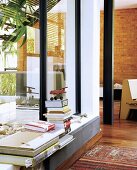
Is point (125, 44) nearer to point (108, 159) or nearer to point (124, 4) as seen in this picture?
point (124, 4)

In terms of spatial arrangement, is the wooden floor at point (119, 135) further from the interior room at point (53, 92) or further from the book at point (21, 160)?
the book at point (21, 160)

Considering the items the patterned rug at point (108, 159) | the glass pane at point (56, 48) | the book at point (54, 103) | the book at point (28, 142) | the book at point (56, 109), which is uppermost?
the glass pane at point (56, 48)

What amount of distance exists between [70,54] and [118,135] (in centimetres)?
152

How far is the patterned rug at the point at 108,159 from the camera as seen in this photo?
344 centimetres

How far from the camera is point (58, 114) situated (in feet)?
10.7

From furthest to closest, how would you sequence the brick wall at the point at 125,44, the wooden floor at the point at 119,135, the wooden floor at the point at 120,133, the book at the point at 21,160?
1. the brick wall at the point at 125,44
2. the wooden floor at the point at 120,133
3. the wooden floor at the point at 119,135
4. the book at the point at 21,160

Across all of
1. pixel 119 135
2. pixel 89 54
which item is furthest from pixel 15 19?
pixel 119 135

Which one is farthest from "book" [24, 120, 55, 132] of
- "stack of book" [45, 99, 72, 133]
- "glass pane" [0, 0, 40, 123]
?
"glass pane" [0, 0, 40, 123]

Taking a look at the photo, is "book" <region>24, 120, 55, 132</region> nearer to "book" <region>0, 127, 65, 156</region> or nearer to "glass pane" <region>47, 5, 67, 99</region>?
"book" <region>0, 127, 65, 156</region>

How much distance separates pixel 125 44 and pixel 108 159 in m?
6.84

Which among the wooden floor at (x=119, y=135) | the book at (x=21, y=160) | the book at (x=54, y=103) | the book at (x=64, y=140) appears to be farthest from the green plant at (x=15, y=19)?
the wooden floor at (x=119, y=135)

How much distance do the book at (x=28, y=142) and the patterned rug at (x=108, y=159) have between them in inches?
27.1

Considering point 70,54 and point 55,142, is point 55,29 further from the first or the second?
point 55,142

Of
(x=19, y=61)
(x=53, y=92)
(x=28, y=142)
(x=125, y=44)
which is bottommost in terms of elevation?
(x=28, y=142)
